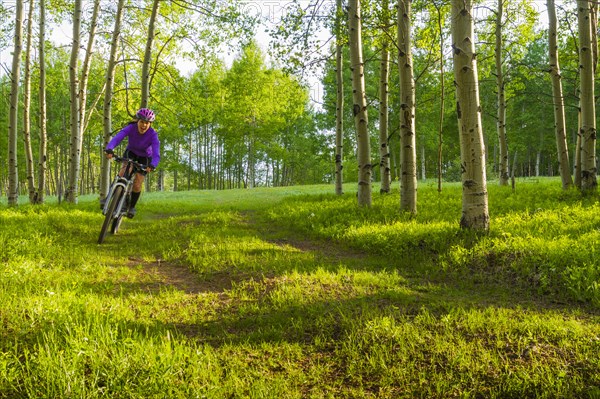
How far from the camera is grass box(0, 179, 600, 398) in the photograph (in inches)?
105

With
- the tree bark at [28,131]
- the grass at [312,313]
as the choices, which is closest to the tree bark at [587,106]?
the grass at [312,313]

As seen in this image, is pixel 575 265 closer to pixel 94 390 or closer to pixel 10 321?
pixel 94 390

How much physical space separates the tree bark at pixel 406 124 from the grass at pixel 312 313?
65.1 inches

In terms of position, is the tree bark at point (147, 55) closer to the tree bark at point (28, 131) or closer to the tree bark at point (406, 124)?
the tree bark at point (28, 131)

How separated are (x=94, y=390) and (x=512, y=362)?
3.05 metres

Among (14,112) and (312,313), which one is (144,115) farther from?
(14,112)

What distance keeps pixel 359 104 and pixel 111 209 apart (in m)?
7.00

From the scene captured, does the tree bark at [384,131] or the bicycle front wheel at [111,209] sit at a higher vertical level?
the tree bark at [384,131]

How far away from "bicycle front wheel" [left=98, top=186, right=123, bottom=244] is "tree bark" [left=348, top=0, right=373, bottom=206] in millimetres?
6387

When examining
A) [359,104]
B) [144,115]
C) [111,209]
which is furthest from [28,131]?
[359,104]

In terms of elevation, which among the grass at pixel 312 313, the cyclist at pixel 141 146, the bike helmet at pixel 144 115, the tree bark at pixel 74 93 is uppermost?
the tree bark at pixel 74 93

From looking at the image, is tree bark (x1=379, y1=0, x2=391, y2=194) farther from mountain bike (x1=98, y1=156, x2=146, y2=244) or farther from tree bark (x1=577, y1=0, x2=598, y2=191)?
mountain bike (x1=98, y1=156, x2=146, y2=244)

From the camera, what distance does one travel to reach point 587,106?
9.47m

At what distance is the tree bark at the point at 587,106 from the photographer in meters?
9.41
